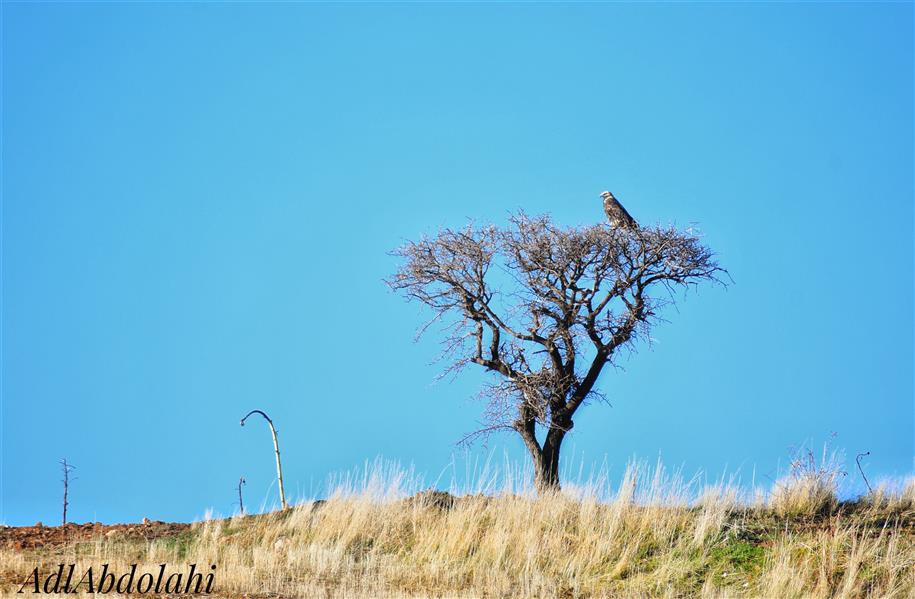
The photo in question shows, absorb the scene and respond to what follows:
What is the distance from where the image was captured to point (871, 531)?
15812 millimetres

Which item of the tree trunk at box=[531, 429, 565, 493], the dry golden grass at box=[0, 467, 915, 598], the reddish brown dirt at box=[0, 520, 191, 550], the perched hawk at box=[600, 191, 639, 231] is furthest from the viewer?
the perched hawk at box=[600, 191, 639, 231]

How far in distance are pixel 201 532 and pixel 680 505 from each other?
7840mm

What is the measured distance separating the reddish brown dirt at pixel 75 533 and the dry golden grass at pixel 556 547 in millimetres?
573

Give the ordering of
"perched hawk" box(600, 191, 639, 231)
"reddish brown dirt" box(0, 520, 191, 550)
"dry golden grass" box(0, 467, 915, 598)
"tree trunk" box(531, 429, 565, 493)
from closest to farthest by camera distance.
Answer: "dry golden grass" box(0, 467, 915, 598) < "reddish brown dirt" box(0, 520, 191, 550) < "tree trunk" box(531, 429, 565, 493) < "perched hawk" box(600, 191, 639, 231)

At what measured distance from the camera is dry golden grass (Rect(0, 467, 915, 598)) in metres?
14.3

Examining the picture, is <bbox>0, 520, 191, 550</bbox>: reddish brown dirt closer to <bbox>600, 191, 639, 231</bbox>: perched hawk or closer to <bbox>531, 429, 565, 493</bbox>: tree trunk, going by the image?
<bbox>531, 429, 565, 493</bbox>: tree trunk

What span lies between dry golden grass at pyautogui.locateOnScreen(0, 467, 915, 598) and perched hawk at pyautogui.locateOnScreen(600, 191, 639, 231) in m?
4.45

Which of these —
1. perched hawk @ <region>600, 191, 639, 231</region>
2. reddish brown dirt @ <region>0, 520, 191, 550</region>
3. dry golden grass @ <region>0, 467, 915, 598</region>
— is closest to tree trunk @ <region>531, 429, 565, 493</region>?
dry golden grass @ <region>0, 467, 915, 598</region>

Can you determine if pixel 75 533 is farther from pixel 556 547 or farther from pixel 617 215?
pixel 617 215

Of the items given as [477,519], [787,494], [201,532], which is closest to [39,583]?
[201,532]

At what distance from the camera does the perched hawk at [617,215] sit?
62.7ft

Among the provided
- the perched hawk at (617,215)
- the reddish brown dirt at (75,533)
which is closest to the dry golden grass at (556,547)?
the reddish brown dirt at (75,533)

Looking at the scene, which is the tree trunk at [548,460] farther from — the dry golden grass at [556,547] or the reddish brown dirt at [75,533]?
the reddish brown dirt at [75,533]

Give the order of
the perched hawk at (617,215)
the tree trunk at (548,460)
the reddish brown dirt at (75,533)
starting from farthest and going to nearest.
→ the perched hawk at (617,215) < the tree trunk at (548,460) < the reddish brown dirt at (75,533)
